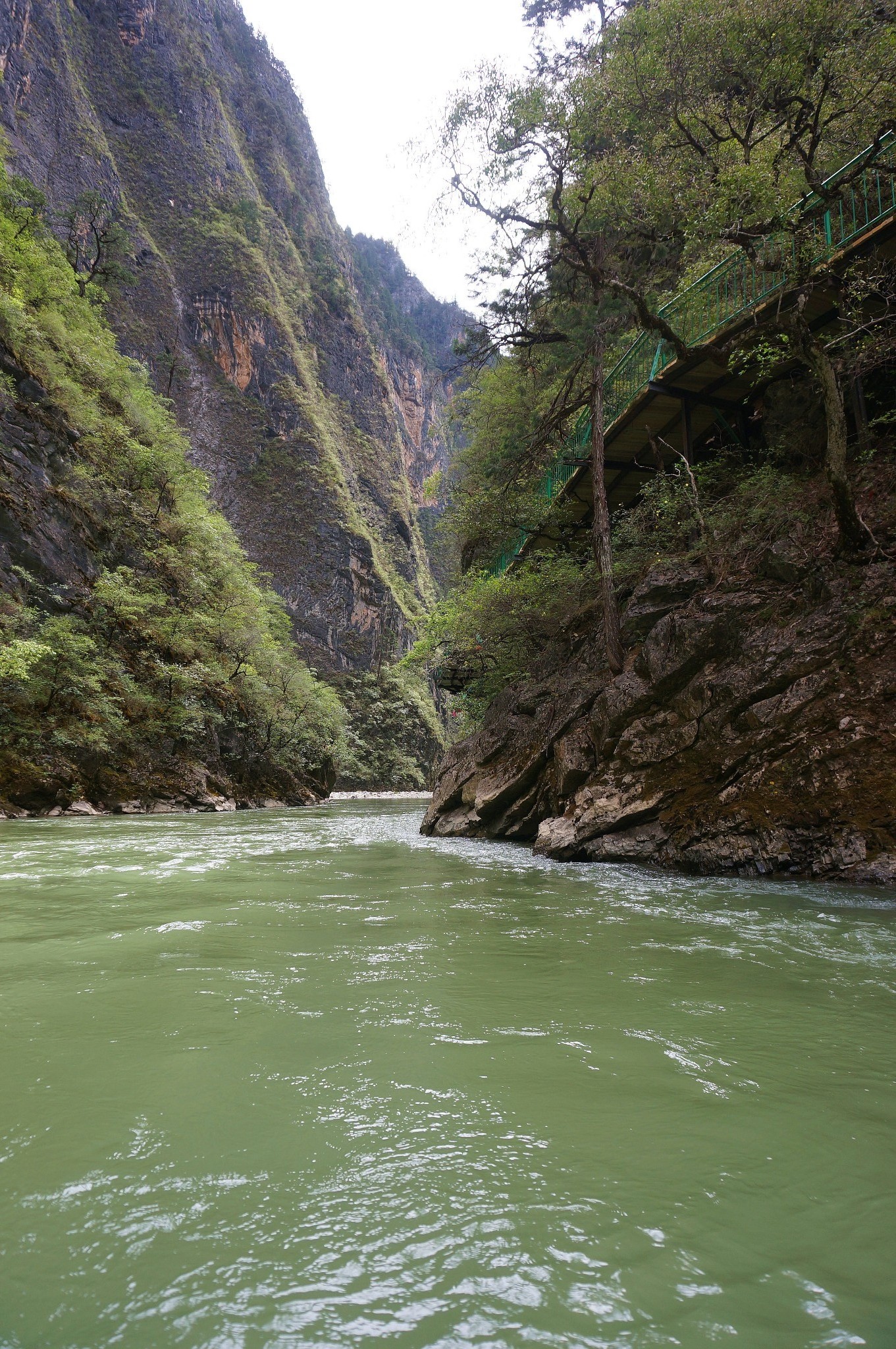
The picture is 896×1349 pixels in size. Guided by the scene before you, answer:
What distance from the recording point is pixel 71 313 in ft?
76.9

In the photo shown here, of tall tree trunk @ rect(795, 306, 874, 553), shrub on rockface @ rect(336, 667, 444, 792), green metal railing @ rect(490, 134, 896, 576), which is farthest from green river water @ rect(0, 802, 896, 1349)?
shrub on rockface @ rect(336, 667, 444, 792)

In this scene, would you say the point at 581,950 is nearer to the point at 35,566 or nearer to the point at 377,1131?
the point at 377,1131

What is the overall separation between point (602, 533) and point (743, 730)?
15.3 ft

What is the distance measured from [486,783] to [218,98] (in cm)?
7980

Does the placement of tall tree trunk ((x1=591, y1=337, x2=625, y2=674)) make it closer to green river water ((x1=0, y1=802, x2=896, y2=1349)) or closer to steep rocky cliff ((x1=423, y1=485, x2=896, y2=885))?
steep rocky cliff ((x1=423, y1=485, x2=896, y2=885))

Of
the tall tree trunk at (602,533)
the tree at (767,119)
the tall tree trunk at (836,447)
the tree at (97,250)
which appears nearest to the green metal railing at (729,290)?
the tree at (767,119)

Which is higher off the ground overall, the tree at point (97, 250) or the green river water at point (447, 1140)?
the tree at point (97, 250)

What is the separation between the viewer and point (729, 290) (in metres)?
10.9

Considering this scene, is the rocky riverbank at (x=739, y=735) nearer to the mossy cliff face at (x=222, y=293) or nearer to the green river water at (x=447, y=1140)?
the green river water at (x=447, y=1140)

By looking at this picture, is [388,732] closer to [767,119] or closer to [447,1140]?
[767,119]

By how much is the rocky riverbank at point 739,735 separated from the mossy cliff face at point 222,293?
128ft

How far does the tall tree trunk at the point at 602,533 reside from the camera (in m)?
10.5

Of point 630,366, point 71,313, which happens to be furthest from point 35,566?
point 630,366

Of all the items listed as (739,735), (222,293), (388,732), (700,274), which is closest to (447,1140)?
(739,735)
